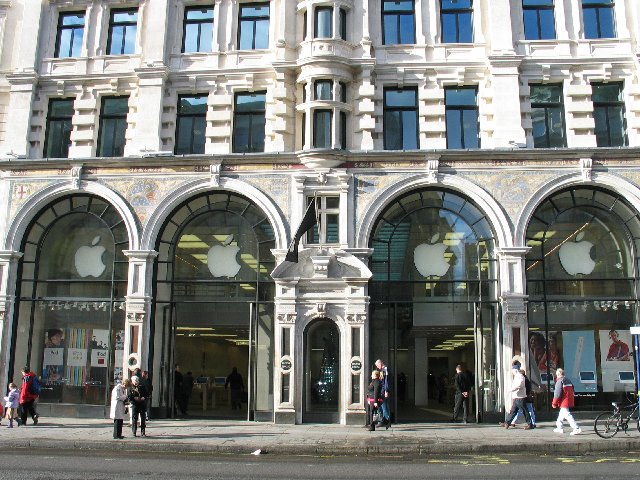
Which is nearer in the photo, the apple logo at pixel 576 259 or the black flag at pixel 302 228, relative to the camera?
the black flag at pixel 302 228

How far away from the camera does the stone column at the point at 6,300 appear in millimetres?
24547

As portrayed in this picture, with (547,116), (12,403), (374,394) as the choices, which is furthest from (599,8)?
(12,403)

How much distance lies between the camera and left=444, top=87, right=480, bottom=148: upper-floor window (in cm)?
2491

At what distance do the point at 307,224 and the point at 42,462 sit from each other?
11365mm

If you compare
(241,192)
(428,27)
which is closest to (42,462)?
(241,192)

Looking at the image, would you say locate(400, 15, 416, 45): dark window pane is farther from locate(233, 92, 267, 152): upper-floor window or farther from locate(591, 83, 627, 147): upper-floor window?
locate(591, 83, 627, 147): upper-floor window

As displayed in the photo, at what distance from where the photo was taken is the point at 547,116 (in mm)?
24859

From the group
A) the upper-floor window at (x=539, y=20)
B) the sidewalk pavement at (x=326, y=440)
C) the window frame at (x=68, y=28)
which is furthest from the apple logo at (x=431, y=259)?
the window frame at (x=68, y=28)

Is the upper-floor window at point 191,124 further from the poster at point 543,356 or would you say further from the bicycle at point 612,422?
the bicycle at point 612,422

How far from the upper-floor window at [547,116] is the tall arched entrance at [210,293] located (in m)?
10.2

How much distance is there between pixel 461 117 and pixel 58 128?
15188 mm

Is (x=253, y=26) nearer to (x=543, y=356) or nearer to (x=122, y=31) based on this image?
(x=122, y=31)

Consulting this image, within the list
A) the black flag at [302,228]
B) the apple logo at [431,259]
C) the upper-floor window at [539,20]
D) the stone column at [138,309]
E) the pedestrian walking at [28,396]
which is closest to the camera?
the pedestrian walking at [28,396]

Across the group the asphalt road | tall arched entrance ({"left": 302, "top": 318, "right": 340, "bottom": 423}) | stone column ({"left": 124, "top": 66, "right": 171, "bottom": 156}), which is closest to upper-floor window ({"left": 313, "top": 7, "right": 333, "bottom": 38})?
stone column ({"left": 124, "top": 66, "right": 171, "bottom": 156})
